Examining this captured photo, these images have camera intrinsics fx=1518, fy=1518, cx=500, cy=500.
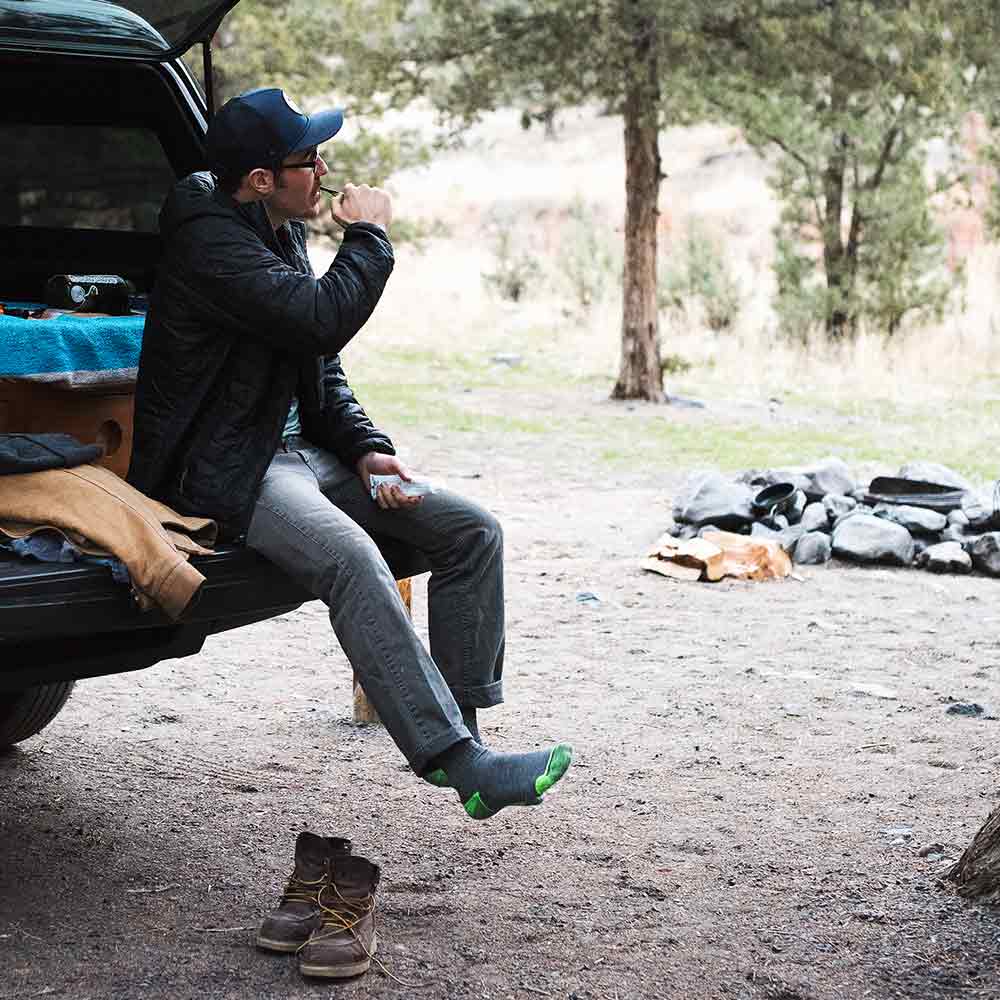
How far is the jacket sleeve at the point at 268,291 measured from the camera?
3285mm

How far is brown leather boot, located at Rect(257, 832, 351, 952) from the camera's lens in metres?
3.19

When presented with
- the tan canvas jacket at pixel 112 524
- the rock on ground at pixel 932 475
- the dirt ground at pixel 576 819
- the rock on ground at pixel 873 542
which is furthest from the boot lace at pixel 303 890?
the rock on ground at pixel 932 475

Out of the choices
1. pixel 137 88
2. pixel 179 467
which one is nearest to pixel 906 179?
pixel 137 88

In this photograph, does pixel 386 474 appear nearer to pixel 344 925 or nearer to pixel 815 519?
pixel 344 925

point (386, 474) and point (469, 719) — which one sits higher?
point (386, 474)

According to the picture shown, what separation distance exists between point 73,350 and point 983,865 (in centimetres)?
239

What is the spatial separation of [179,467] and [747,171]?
4218cm

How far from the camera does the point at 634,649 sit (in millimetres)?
5941

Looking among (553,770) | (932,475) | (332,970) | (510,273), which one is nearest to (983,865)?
(553,770)

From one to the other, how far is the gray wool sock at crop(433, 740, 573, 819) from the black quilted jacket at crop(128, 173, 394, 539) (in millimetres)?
696

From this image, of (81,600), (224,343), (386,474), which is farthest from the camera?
(386,474)

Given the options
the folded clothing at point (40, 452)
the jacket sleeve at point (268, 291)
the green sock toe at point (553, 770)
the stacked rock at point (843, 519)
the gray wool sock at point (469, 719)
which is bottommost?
the stacked rock at point (843, 519)

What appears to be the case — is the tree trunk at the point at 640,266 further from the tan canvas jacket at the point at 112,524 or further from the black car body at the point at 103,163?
the tan canvas jacket at the point at 112,524

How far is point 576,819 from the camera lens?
406 centimetres
